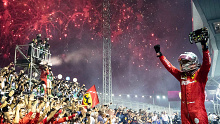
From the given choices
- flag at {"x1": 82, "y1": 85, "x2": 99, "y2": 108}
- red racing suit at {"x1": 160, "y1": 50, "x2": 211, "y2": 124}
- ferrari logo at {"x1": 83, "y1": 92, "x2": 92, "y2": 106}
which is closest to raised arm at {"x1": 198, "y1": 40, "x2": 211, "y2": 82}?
red racing suit at {"x1": 160, "y1": 50, "x2": 211, "y2": 124}

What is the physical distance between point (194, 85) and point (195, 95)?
0.54ft

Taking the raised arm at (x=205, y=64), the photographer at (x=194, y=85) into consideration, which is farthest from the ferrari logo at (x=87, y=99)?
the raised arm at (x=205, y=64)

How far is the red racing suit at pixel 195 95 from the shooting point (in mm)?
3189

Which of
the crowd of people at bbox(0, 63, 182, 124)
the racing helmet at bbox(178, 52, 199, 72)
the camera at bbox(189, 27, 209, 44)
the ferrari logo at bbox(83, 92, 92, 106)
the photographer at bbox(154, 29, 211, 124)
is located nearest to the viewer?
the camera at bbox(189, 27, 209, 44)

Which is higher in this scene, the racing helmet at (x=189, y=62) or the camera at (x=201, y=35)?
the camera at (x=201, y=35)

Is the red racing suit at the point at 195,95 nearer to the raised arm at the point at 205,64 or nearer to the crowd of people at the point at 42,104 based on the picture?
the raised arm at the point at 205,64

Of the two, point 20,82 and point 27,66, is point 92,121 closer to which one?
point 20,82

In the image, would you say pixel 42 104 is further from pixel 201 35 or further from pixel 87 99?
pixel 87 99

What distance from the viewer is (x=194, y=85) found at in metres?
3.38

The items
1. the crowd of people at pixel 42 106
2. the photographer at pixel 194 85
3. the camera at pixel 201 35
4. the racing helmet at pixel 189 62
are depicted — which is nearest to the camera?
the camera at pixel 201 35

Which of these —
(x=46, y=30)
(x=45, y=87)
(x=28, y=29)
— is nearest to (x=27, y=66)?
(x=45, y=87)

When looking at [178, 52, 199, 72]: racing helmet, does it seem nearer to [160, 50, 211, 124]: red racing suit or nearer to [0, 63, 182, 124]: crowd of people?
[160, 50, 211, 124]: red racing suit

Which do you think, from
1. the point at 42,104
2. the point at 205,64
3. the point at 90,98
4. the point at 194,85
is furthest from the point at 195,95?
the point at 90,98

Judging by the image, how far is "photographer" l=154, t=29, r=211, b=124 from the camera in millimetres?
3182
